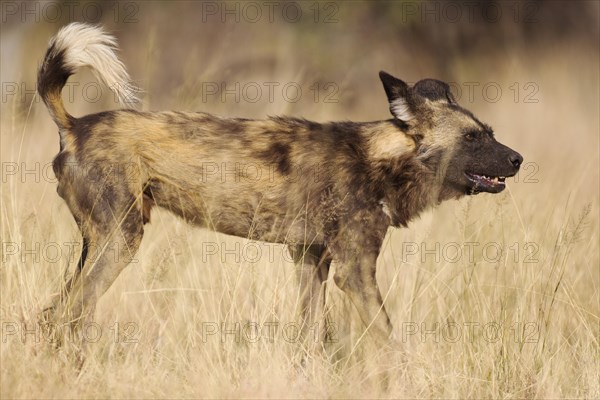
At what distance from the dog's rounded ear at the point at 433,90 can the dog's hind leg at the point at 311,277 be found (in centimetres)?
96

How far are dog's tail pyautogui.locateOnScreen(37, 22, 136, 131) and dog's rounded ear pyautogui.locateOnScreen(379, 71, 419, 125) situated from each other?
1.28 m

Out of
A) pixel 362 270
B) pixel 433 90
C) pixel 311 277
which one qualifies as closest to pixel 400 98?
pixel 433 90

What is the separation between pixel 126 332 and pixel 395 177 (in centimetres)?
156

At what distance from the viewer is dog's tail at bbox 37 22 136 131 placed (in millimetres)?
4652

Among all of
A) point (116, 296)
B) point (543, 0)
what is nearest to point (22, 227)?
point (116, 296)

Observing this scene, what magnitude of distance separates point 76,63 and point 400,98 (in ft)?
5.33

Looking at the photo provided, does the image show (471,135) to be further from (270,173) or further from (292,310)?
(292,310)

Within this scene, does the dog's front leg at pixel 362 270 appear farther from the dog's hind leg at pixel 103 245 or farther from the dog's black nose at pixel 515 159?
the dog's hind leg at pixel 103 245

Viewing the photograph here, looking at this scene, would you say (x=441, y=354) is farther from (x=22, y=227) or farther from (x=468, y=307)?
(x=22, y=227)

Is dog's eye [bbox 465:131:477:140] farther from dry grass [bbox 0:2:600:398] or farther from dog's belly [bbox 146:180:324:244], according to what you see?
dog's belly [bbox 146:180:324:244]

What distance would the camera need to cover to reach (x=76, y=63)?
4676mm

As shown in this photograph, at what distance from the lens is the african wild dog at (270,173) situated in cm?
458

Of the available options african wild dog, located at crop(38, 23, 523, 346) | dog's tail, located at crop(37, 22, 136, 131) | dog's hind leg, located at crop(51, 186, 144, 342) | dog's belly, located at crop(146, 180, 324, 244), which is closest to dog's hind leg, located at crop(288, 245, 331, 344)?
african wild dog, located at crop(38, 23, 523, 346)

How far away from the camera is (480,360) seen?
172 inches
